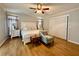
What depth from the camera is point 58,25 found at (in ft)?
12.1

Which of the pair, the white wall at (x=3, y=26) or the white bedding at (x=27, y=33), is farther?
the white bedding at (x=27, y=33)

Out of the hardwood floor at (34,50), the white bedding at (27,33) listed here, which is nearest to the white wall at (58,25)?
the hardwood floor at (34,50)

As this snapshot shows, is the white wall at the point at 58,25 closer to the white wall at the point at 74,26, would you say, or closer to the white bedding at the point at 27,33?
the white wall at the point at 74,26

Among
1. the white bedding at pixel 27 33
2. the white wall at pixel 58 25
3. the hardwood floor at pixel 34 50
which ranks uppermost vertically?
the white wall at pixel 58 25

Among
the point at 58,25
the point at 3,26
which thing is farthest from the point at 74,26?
the point at 3,26

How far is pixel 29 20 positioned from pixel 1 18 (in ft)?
4.09

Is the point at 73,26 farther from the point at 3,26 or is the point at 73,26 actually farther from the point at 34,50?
the point at 3,26

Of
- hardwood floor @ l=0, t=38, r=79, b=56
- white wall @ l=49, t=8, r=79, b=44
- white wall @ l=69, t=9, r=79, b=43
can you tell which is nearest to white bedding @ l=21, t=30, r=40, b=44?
hardwood floor @ l=0, t=38, r=79, b=56

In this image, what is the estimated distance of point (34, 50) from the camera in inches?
Answer: 139

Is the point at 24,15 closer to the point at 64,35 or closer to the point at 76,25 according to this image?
the point at 64,35

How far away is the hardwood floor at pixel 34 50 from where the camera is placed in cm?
308

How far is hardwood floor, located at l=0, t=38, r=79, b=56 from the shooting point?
121 inches

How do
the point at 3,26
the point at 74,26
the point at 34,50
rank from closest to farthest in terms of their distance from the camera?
the point at 34,50
the point at 3,26
the point at 74,26

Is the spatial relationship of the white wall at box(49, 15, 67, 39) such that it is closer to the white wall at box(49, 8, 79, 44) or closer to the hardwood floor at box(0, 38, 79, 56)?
the white wall at box(49, 8, 79, 44)
